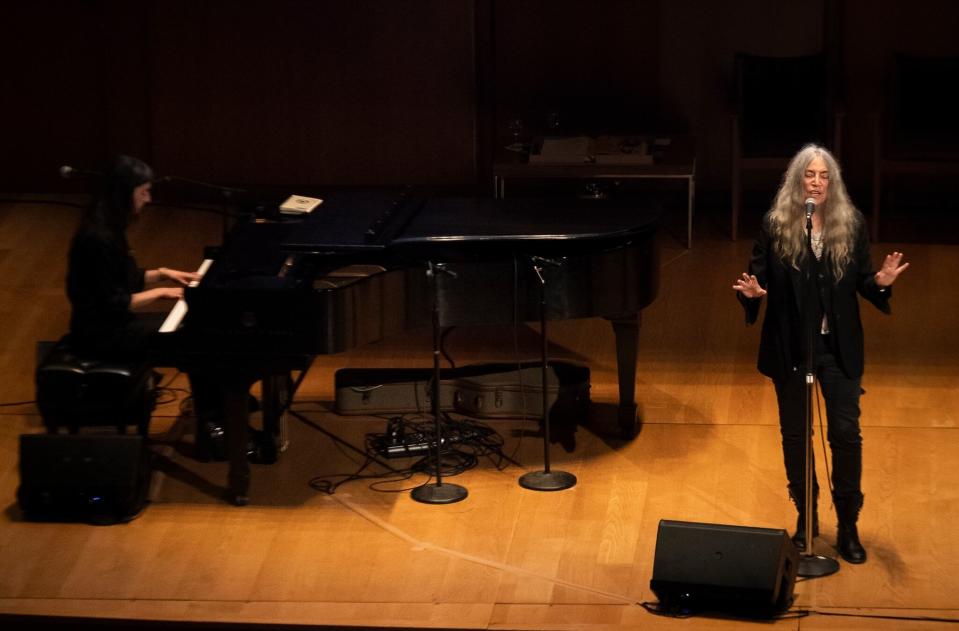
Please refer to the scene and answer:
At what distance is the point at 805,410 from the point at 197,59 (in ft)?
17.3

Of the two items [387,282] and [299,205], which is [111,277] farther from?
[387,282]

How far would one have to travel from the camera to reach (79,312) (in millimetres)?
5730

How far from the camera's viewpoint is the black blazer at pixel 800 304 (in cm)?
479

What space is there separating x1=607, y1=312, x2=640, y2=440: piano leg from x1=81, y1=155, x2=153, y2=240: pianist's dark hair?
70.4 inches

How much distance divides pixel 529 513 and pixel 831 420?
3.82ft

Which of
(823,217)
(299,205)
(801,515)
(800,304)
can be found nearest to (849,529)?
(801,515)

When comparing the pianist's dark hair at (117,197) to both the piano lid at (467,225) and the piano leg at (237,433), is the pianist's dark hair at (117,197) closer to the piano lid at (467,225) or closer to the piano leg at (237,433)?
the piano lid at (467,225)

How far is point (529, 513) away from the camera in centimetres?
556

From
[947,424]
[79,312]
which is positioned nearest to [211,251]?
[79,312]

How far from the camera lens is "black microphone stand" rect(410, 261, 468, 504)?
18.1 ft

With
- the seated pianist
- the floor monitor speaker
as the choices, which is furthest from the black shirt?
the floor monitor speaker

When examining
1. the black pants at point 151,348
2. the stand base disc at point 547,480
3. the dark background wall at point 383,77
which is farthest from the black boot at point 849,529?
the dark background wall at point 383,77

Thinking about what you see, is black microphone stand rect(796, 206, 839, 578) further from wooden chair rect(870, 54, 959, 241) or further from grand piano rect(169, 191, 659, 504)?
wooden chair rect(870, 54, 959, 241)

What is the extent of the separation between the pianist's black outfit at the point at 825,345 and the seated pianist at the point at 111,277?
2.08 metres
